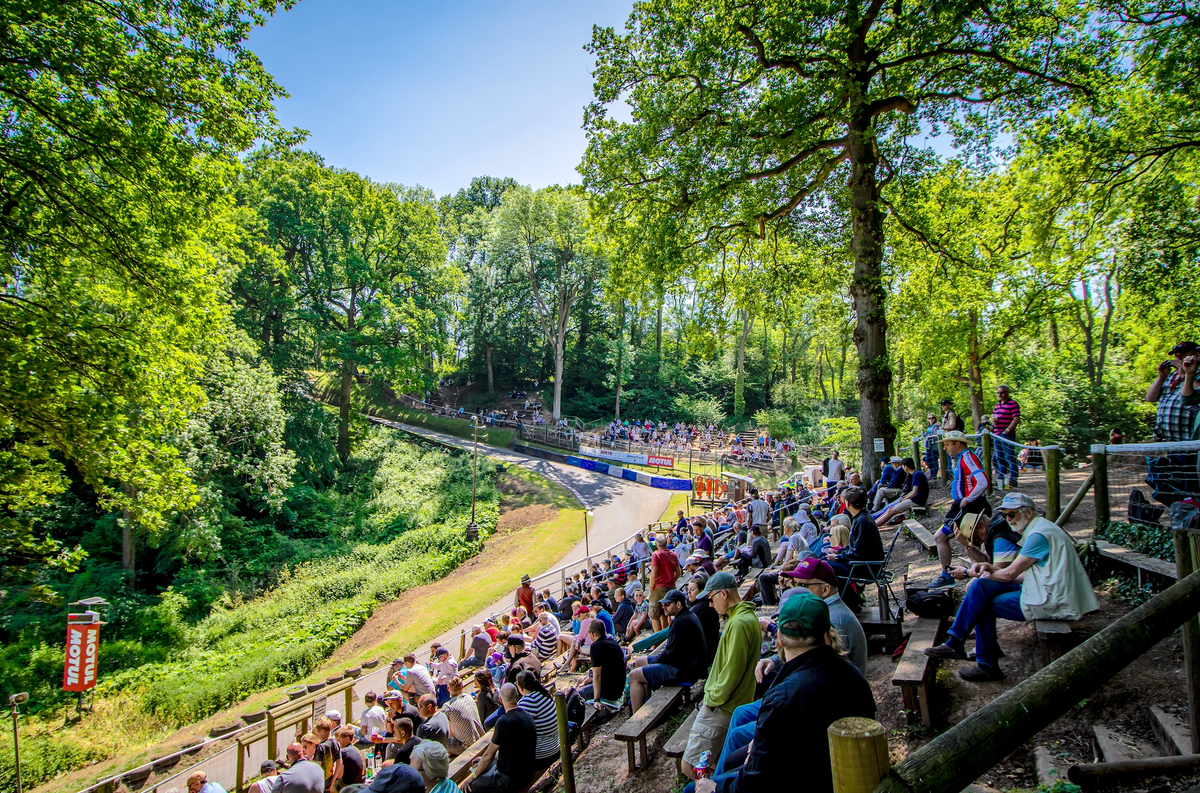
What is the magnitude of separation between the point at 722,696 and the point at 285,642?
59.0ft

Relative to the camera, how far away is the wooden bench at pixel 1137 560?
4.76m

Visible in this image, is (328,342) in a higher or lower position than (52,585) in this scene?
higher

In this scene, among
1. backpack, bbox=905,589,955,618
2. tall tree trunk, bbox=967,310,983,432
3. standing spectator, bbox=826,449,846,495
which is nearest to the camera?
backpack, bbox=905,589,955,618

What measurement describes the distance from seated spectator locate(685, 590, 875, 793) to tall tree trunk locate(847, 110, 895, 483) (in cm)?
1008

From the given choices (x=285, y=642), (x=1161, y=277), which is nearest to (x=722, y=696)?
(x=1161, y=277)

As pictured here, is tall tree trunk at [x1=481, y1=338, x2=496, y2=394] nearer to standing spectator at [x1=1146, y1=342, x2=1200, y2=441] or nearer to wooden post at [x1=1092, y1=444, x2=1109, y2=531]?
wooden post at [x1=1092, y1=444, x2=1109, y2=531]

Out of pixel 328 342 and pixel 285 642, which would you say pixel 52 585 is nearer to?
pixel 285 642

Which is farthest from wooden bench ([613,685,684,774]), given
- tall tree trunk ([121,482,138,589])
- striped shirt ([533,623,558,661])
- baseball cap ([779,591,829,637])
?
tall tree trunk ([121,482,138,589])

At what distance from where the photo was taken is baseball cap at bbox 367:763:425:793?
183 inches

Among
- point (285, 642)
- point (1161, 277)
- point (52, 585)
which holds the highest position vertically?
point (1161, 277)

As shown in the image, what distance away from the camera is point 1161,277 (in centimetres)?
1212

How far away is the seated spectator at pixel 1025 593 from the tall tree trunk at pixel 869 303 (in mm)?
7407

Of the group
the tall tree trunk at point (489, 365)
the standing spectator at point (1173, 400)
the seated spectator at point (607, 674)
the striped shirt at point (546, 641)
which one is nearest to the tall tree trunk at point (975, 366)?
the standing spectator at point (1173, 400)

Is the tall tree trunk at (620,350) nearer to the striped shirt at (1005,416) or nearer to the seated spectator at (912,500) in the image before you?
the striped shirt at (1005,416)
